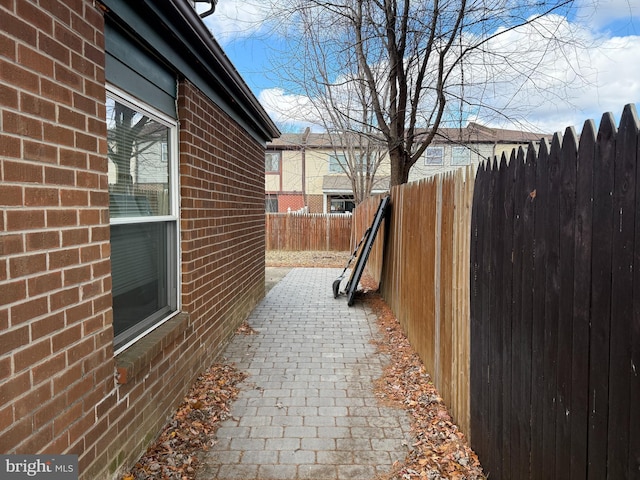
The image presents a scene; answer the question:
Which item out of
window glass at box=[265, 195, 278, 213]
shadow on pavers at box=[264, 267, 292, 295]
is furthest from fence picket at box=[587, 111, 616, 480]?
window glass at box=[265, 195, 278, 213]

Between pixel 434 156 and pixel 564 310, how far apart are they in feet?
77.9

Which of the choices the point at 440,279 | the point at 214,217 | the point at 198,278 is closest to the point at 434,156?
the point at 214,217

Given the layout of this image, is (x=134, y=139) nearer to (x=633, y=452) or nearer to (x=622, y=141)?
(x=622, y=141)

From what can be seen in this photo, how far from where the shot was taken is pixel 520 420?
2252 mm

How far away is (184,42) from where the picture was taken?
11.8 ft

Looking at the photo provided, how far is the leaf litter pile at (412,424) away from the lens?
2.75 meters

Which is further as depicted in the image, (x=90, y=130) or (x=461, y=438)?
(x=461, y=438)

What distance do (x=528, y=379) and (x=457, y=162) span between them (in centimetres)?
2352

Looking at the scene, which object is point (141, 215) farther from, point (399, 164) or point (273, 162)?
point (273, 162)

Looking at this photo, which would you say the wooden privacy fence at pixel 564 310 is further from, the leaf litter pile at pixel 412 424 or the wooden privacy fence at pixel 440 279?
the wooden privacy fence at pixel 440 279

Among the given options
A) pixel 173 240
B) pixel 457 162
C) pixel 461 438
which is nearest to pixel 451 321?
pixel 461 438

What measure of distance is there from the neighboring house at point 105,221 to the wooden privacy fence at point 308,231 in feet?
45.7

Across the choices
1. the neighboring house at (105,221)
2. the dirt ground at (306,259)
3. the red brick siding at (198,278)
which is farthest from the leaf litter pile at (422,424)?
the dirt ground at (306,259)

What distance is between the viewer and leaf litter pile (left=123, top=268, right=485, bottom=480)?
108 inches
